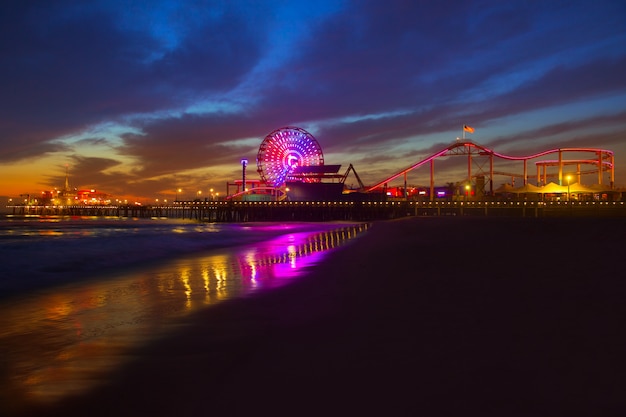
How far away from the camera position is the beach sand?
322 cm

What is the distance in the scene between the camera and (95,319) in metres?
6.18

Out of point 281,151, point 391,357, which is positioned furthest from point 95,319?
point 281,151

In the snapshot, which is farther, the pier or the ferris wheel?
the ferris wheel

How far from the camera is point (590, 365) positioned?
150 inches

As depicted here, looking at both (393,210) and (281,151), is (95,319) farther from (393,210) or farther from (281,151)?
(281,151)

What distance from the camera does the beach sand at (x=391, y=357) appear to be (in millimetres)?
3223

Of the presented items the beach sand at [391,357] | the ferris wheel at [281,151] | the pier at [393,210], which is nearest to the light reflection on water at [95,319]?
the beach sand at [391,357]

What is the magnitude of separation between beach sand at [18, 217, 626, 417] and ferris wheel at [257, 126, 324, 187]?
71273 mm

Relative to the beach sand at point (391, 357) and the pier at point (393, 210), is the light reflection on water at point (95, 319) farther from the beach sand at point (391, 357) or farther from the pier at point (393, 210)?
the pier at point (393, 210)

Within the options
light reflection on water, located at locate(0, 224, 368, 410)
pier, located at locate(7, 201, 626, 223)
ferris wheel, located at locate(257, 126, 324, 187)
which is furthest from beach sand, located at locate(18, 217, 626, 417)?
ferris wheel, located at locate(257, 126, 324, 187)

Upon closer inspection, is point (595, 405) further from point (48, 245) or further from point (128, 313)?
point (48, 245)

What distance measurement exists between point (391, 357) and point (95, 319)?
4.56 m

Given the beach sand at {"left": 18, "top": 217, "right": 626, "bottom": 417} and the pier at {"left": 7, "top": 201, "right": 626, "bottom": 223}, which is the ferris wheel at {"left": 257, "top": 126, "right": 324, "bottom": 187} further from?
the beach sand at {"left": 18, "top": 217, "right": 626, "bottom": 417}

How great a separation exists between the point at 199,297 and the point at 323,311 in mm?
2693
